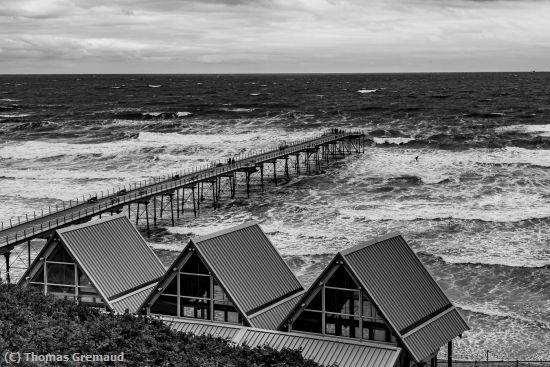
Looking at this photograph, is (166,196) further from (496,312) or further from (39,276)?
(39,276)

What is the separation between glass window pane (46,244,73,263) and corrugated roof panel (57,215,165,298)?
408 millimetres

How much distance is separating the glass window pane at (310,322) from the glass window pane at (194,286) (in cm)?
332

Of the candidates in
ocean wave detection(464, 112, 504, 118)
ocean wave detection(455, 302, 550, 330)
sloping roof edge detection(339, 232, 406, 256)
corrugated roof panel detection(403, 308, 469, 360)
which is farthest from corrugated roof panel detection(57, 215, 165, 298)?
ocean wave detection(464, 112, 504, 118)

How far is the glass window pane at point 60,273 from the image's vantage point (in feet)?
85.8

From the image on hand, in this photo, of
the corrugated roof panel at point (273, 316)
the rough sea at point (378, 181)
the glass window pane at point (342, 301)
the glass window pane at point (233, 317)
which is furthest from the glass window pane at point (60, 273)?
the rough sea at point (378, 181)

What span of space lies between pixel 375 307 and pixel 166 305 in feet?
24.2

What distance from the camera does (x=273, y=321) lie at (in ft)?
80.2

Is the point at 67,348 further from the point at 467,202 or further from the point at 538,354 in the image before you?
the point at 467,202

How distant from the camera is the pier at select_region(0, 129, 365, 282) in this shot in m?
44.0

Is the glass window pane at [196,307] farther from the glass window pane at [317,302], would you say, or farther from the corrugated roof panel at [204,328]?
the glass window pane at [317,302]

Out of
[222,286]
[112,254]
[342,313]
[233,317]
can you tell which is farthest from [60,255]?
[342,313]

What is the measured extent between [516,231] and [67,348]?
3885 cm

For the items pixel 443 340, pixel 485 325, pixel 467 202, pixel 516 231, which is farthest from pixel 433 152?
pixel 443 340

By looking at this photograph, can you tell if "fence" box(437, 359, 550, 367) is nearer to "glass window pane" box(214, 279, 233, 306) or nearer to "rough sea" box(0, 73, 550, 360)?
"rough sea" box(0, 73, 550, 360)
